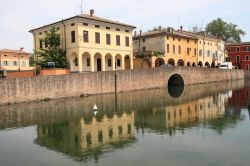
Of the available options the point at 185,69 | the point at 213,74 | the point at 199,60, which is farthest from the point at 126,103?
the point at 199,60

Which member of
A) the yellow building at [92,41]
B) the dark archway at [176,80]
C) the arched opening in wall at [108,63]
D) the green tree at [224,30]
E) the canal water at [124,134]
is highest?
the green tree at [224,30]

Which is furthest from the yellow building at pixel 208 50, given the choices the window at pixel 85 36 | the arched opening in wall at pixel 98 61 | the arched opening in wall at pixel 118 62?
the window at pixel 85 36

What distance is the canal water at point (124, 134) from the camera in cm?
1433

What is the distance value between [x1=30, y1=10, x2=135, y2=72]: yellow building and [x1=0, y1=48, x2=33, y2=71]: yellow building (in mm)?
20985

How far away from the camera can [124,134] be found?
19.6 metres

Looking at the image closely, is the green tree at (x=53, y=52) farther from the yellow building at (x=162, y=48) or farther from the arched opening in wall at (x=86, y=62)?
the yellow building at (x=162, y=48)

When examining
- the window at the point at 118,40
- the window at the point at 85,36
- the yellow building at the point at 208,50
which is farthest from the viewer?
the yellow building at the point at 208,50

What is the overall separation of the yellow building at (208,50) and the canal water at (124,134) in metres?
42.0

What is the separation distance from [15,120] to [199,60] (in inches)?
2187

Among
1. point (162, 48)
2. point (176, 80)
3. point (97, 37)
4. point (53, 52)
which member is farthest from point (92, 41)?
point (176, 80)

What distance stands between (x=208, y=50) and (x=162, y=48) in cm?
2137

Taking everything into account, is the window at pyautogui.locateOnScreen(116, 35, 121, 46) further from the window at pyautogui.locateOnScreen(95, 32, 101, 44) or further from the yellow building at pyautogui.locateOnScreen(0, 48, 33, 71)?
the yellow building at pyautogui.locateOnScreen(0, 48, 33, 71)

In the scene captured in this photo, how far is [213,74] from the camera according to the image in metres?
64.3

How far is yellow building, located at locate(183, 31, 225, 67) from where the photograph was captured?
72625mm
